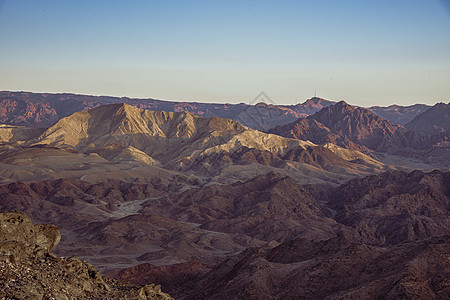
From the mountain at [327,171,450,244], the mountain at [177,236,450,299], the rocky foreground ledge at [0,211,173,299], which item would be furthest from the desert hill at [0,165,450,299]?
the rocky foreground ledge at [0,211,173,299]

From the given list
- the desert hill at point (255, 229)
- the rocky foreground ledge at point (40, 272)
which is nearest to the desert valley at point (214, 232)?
the rocky foreground ledge at point (40, 272)

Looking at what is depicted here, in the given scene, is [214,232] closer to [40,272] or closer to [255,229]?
[255,229]

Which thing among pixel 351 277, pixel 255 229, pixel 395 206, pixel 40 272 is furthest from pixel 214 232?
pixel 40 272

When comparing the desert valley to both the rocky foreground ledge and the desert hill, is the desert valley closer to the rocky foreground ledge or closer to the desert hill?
the rocky foreground ledge

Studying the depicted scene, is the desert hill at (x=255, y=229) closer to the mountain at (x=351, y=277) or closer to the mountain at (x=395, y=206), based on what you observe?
the mountain at (x=351, y=277)

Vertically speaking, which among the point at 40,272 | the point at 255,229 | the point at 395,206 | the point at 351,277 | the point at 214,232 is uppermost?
the point at 40,272

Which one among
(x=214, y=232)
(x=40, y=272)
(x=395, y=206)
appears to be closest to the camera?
(x=40, y=272)

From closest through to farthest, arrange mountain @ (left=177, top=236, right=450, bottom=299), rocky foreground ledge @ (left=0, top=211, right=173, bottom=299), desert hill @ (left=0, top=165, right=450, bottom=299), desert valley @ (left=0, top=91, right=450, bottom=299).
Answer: rocky foreground ledge @ (left=0, top=211, right=173, bottom=299), desert valley @ (left=0, top=91, right=450, bottom=299), mountain @ (left=177, top=236, right=450, bottom=299), desert hill @ (left=0, top=165, right=450, bottom=299)

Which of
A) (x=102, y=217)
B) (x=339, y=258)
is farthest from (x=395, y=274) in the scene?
(x=102, y=217)

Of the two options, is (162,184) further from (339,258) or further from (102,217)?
(339,258)
